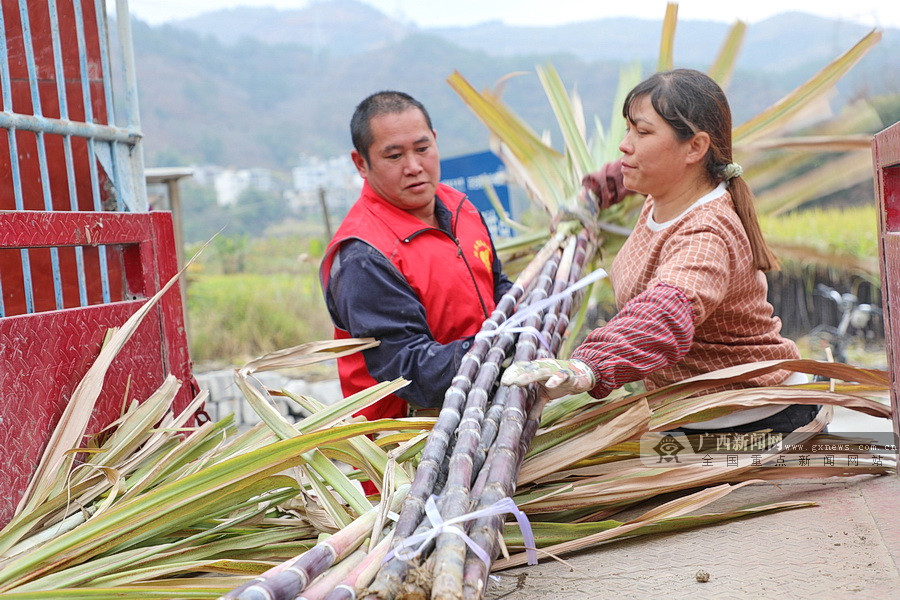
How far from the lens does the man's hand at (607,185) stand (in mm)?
2828

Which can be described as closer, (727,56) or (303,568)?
(303,568)

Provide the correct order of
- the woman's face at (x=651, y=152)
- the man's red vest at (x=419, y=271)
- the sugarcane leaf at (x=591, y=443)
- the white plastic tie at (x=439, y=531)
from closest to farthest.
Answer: the white plastic tie at (x=439, y=531) < the sugarcane leaf at (x=591, y=443) < the woman's face at (x=651, y=152) < the man's red vest at (x=419, y=271)

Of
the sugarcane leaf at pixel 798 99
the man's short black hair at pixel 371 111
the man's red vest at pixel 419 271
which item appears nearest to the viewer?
the man's red vest at pixel 419 271

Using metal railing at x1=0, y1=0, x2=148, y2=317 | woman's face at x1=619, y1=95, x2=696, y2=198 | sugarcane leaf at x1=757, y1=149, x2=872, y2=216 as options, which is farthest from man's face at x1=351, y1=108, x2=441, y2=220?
sugarcane leaf at x1=757, y1=149, x2=872, y2=216

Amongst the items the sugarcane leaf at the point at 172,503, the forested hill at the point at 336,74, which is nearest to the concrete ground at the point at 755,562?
the sugarcane leaf at the point at 172,503

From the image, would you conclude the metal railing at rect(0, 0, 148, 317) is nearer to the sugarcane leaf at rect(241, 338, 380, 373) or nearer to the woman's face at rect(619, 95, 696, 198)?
the sugarcane leaf at rect(241, 338, 380, 373)

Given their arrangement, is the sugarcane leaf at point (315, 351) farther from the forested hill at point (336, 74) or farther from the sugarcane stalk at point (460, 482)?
the forested hill at point (336, 74)

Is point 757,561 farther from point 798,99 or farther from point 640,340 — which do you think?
point 798,99

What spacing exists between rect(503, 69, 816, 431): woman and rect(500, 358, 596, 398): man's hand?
1.4 inches

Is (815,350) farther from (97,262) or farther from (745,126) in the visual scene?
(97,262)

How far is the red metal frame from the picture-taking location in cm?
197

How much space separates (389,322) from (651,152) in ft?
2.72

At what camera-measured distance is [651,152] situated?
2.02 metres

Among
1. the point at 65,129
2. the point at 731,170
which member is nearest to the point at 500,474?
the point at 731,170
